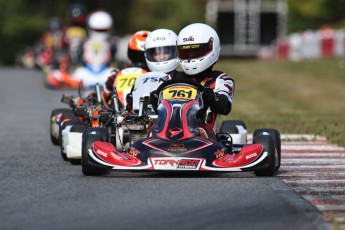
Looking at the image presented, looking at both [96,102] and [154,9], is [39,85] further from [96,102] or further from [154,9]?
[154,9]

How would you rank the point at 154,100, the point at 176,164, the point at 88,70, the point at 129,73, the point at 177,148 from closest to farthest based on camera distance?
the point at 176,164 → the point at 177,148 → the point at 154,100 → the point at 129,73 → the point at 88,70

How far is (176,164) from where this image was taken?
29.9 ft

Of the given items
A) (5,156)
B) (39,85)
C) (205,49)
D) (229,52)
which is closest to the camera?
(205,49)

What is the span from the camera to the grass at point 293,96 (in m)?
15.8

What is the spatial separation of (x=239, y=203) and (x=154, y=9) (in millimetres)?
64268

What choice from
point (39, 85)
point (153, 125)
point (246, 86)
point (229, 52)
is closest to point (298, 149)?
point (153, 125)

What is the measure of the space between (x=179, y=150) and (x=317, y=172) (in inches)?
54.6

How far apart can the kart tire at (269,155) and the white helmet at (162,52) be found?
2.22m

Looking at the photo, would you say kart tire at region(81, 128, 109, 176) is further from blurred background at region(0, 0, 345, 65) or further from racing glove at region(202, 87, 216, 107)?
blurred background at region(0, 0, 345, 65)

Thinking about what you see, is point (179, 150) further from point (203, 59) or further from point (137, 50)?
point (137, 50)

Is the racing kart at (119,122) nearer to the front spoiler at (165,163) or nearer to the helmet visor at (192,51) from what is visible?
the helmet visor at (192,51)

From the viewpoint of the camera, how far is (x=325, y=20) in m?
64.5

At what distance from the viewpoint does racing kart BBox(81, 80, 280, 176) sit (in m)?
9.17

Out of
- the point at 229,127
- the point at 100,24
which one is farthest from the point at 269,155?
the point at 100,24
